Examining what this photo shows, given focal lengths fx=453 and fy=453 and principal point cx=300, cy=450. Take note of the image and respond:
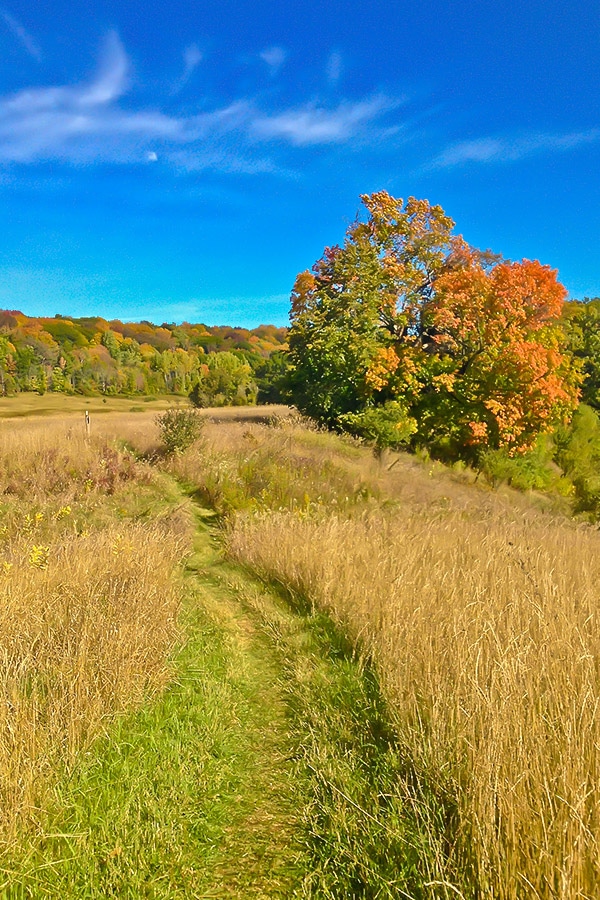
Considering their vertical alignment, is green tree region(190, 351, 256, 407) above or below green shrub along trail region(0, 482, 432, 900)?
above

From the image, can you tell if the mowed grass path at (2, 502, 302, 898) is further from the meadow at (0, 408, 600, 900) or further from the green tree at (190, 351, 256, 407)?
the green tree at (190, 351, 256, 407)

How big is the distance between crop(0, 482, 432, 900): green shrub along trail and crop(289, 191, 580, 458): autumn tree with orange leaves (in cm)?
1483

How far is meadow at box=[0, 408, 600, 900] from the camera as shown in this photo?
186 cm

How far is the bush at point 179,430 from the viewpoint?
12039mm

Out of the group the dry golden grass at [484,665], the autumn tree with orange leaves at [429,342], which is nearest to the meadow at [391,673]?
the dry golden grass at [484,665]

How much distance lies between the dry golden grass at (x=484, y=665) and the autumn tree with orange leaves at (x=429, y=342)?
39.3 ft

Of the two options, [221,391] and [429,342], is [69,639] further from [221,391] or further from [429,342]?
[221,391]

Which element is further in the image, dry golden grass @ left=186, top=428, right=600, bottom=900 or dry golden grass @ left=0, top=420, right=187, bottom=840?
dry golden grass @ left=0, top=420, right=187, bottom=840

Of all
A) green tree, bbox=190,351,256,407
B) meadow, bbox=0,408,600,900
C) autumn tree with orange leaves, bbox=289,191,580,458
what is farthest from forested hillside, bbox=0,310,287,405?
meadow, bbox=0,408,600,900

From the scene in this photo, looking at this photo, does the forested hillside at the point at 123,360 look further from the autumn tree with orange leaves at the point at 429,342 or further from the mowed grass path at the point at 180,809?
the mowed grass path at the point at 180,809

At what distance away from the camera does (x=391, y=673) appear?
313 centimetres

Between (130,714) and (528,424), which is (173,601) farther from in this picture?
(528,424)

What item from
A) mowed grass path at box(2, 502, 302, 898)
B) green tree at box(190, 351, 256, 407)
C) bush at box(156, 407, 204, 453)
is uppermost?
green tree at box(190, 351, 256, 407)

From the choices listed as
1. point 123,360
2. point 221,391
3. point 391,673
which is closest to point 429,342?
point 391,673
